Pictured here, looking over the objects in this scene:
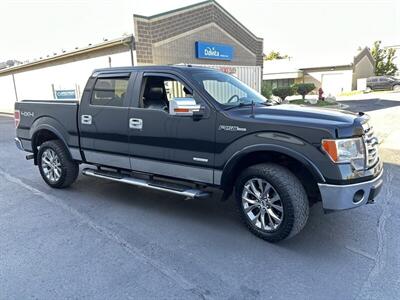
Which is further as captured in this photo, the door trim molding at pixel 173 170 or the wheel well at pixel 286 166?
the door trim molding at pixel 173 170

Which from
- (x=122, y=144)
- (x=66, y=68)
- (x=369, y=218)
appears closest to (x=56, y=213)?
(x=122, y=144)

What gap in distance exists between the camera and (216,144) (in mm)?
3740

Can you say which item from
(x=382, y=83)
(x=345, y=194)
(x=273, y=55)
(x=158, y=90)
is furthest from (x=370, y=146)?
(x=273, y=55)

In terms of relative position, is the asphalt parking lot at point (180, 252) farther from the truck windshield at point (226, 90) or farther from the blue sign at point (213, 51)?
the blue sign at point (213, 51)

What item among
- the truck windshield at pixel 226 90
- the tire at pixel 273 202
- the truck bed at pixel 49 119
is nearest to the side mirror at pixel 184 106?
the truck windshield at pixel 226 90

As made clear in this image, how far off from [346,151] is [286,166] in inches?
26.6

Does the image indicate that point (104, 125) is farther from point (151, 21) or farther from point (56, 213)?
point (151, 21)

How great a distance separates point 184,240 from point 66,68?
53.3 feet

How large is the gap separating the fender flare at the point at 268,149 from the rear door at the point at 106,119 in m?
1.60

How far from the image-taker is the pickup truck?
3.17m

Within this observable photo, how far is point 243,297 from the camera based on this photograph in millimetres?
2652

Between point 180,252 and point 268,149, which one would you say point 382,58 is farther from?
point 180,252

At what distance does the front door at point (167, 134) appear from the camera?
3.84m

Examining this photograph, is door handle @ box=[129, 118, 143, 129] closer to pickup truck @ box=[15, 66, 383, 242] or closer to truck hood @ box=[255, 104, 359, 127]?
pickup truck @ box=[15, 66, 383, 242]
